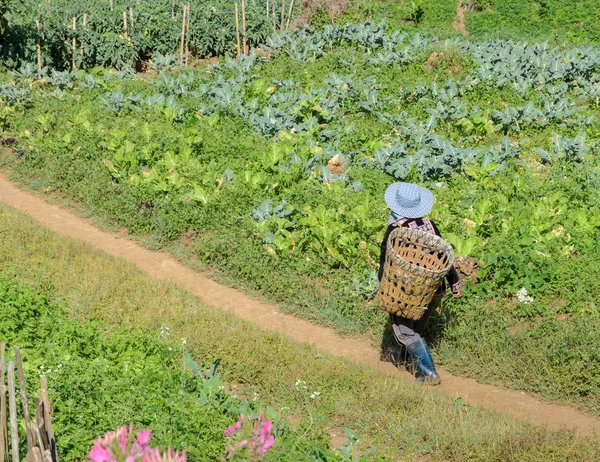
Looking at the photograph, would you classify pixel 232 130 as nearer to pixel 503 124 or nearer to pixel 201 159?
pixel 201 159

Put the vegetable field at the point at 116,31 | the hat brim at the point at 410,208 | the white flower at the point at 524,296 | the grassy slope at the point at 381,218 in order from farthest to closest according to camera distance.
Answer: the vegetable field at the point at 116,31 < the white flower at the point at 524,296 < the grassy slope at the point at 381,218 < the hat brim at the point at 410,208

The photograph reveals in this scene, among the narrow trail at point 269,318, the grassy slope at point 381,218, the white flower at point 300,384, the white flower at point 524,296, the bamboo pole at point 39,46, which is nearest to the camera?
the white flower at point 300,384

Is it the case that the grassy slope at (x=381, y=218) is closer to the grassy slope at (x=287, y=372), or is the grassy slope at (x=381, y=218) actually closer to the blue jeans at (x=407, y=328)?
the blue jeans at (x=407, y=328)

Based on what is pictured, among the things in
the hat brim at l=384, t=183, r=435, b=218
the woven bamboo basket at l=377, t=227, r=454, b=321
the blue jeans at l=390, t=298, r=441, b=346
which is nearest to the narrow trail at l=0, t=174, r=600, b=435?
the blue jeans at l=390, t=298, r=441, b=346

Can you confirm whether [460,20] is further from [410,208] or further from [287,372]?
[287,372]

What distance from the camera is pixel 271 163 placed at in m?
11.2

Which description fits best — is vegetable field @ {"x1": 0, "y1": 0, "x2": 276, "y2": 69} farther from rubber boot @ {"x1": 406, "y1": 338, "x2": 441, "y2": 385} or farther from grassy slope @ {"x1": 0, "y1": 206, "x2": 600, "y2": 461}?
rubber boot @ {"x1": 406, "y1": 338, "x2": 441, "y2": 385}

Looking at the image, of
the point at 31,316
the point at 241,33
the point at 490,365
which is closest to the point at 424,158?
the point at 490,365

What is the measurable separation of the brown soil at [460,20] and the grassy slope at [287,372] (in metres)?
15.4

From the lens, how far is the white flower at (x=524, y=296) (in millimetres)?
8156

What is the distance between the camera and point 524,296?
8203mm

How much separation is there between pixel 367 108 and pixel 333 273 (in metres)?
5.21

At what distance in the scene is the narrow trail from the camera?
7.00 metres

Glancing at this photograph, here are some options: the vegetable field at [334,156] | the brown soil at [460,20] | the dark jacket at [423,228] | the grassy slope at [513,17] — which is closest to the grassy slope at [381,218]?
the vegetable field at [334,156]
